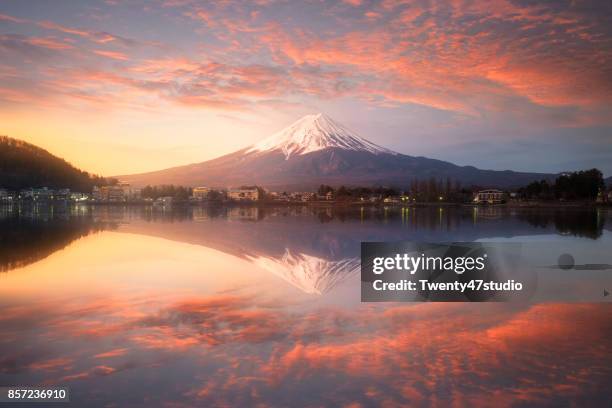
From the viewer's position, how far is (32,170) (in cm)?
15012

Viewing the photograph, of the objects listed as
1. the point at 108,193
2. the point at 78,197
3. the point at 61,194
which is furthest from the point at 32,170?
the point at 108,193

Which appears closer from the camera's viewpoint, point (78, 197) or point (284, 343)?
point (284, 343)

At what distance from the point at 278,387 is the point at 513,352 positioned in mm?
2884

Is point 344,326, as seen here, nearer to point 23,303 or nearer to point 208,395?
point 208,395

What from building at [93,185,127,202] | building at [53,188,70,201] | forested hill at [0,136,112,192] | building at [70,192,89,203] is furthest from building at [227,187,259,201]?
forested hill at [0,136,112,192]

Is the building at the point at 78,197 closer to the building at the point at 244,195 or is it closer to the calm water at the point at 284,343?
the building at the point at 244,195

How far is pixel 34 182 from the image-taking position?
147 m

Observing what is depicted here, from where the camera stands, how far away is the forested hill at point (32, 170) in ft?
474

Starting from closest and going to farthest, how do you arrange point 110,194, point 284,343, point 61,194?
point 284,343
point 61,194
point 110,194

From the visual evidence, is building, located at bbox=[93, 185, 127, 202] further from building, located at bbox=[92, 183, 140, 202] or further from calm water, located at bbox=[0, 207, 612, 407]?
calm water, located at bbox=[0, 207, 612, 407]

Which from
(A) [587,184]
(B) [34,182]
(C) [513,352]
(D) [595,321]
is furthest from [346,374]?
(B) [34,182]

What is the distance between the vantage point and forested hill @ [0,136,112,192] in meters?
144

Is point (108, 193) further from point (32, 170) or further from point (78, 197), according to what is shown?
point (32, 170)

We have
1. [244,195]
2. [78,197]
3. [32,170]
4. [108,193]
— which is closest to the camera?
[244,195]
